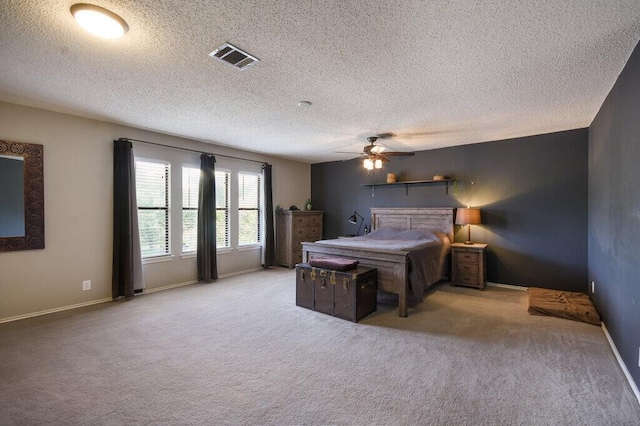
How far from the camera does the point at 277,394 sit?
2.10 metres

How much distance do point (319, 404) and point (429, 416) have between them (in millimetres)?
706

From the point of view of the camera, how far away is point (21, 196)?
349 cm

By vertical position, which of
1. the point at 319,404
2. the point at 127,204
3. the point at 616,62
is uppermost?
the point at 616,62

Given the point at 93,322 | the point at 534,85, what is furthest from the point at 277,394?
the point at 534,85

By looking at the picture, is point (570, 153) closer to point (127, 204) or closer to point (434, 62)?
point (434, 62)

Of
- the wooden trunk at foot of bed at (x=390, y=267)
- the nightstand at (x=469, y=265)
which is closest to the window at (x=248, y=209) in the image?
the wooden trunk at foot of bed at (x=390, y=267)

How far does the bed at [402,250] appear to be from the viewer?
3643 millimetres

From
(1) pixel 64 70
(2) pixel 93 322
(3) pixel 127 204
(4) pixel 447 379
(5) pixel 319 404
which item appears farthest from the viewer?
(3) pixel 127 204

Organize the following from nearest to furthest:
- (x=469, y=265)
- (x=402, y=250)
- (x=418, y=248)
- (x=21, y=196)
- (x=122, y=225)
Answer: (x=21, y=196) < (x=402, y=250) < (x=418, y=248) < (x=122, y=225) < (x=469, y=265)

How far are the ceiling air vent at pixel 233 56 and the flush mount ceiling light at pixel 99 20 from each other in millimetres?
610

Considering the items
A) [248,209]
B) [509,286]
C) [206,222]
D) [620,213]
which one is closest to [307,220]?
[248,209]

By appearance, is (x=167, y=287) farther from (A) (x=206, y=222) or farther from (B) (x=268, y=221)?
(B) (x=268, y=221)

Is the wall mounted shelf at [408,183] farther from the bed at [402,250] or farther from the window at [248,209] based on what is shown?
the window at [248,209]

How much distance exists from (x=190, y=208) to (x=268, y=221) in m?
1.70
